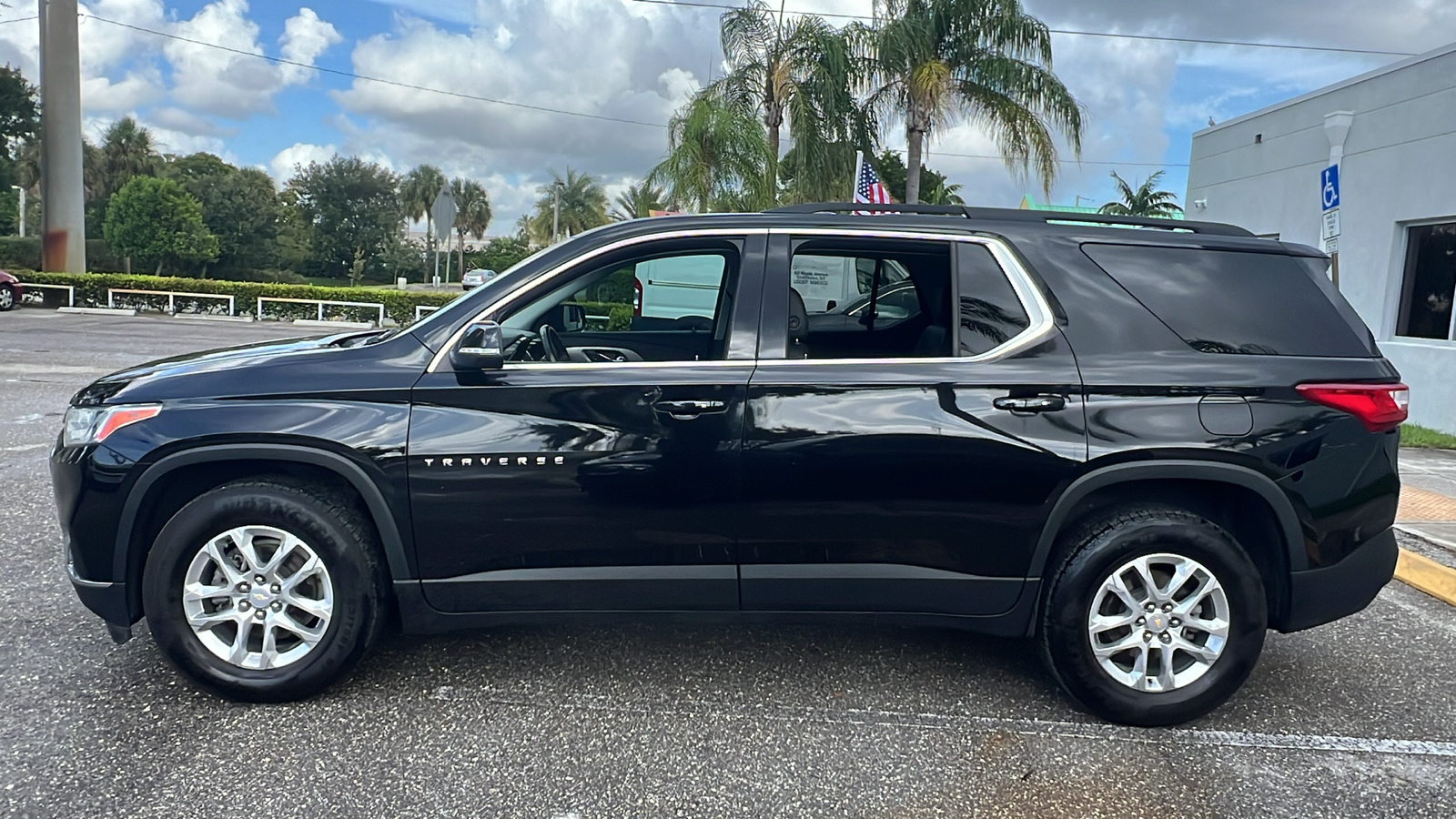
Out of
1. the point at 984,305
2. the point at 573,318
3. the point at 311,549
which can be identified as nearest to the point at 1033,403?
the point at 984,305

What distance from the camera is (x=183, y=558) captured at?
10.7 ft

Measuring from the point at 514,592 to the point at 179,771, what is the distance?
1.12 metres

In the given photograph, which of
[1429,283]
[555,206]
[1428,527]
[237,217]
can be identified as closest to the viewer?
[1428,527]

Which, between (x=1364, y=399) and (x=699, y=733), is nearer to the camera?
(x=699, y=733)

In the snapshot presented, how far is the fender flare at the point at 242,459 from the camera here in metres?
3.23

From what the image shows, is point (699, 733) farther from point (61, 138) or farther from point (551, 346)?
point (61, 138)

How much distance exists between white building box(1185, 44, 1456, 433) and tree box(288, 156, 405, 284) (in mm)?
67834

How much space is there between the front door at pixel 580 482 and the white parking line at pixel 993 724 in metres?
0.37

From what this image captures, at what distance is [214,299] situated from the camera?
26.3m

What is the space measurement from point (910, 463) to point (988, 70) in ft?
44.1

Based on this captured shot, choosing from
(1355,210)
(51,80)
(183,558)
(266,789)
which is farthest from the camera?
(51,80)

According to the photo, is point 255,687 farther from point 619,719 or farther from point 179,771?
point 619,719

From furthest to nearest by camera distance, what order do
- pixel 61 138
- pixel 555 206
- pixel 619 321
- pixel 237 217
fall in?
1. pixel 555 206
2. pixel 237 217
3. pixel 61 138
4. pixel 619 321

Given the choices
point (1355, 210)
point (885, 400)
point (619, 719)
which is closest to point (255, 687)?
point (619, 719)
